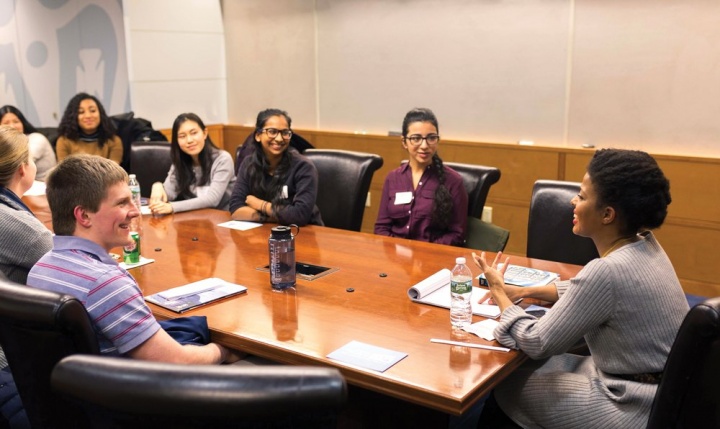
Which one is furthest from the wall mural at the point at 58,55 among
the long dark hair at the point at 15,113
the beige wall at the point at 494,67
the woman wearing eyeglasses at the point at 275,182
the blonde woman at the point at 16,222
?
the blonde woman at the point at 16,222

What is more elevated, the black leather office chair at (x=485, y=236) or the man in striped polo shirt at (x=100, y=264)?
the man in striped polo shirt at (x=100, y=264)

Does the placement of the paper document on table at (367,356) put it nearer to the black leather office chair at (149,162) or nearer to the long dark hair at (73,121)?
the black leather office chair at (149,162)

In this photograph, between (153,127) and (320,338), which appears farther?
(153,127)

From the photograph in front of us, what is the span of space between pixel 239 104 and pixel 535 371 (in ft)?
17.4

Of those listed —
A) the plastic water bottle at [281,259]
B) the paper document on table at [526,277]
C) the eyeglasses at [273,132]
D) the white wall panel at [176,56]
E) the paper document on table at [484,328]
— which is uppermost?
the white wall panel at [176,56]

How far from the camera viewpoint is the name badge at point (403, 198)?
11.6ft

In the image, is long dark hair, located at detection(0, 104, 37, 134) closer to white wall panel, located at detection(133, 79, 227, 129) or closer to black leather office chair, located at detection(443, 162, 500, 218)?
white wall panel, located at detection(133, 79, 227, 129)

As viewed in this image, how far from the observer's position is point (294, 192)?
3.62 metres

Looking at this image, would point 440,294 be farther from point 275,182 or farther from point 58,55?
point 58,55

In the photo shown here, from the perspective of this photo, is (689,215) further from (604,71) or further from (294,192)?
(294,192)

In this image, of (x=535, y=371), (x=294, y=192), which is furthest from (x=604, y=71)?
(x=535, y=371)

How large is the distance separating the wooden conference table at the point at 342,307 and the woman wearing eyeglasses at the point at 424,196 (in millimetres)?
376

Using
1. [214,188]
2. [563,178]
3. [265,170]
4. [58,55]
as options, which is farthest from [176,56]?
[563,178]

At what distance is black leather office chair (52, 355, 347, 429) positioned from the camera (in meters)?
1.03
